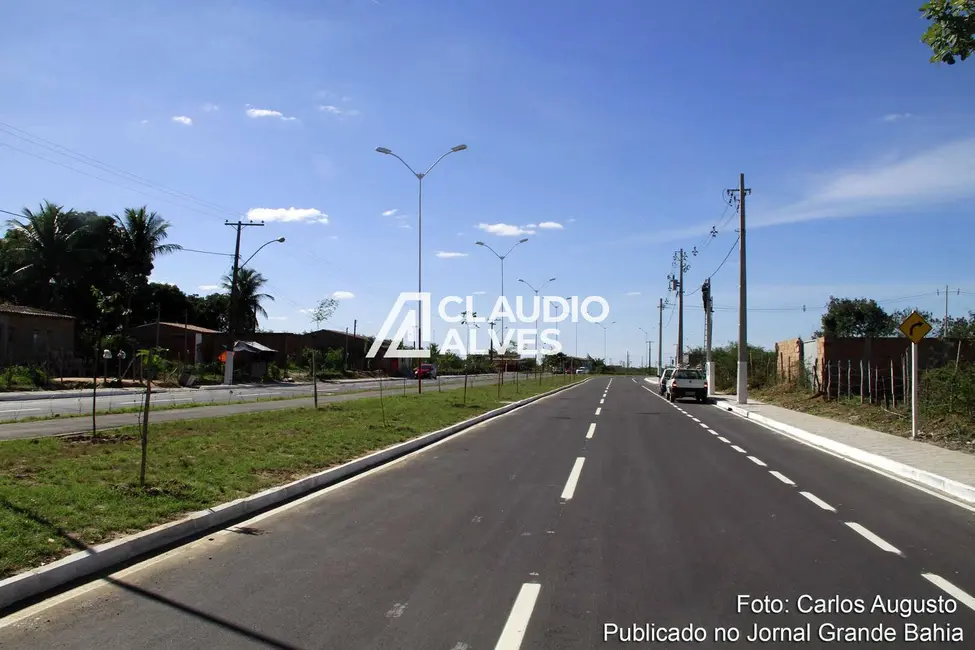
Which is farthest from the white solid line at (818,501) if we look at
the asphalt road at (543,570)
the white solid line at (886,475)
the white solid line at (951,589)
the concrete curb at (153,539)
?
the concrete curb at (153,539)

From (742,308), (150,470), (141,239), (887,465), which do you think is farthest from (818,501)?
(141,239)

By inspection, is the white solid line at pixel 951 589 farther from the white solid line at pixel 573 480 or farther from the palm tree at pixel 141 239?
the palm tree at pixel 141 239

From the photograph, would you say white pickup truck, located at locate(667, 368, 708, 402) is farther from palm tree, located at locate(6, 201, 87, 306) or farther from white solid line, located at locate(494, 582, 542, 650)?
palm tree, located at locate(6, 201, 87, 306)

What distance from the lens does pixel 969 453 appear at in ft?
43.4

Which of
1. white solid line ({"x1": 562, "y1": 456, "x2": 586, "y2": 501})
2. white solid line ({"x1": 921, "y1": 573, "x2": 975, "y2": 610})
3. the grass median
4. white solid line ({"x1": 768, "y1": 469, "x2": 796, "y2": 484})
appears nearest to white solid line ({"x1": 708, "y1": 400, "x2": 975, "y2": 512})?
white solid line ({"x1": 768, "y1": 469, "x2": 796, "y2": 484})

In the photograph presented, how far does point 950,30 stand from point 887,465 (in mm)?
7430

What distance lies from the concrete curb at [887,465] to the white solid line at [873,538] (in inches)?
106

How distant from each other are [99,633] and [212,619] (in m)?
0.68

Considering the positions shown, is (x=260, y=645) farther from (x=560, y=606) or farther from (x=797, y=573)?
(x=797, y=573)

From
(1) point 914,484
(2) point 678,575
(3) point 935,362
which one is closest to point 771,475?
(1) point 914,484

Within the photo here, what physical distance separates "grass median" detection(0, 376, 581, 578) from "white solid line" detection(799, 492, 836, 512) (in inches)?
272

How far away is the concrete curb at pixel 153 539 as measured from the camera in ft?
17.1

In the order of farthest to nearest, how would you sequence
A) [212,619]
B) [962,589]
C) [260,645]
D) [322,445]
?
[322,445]
[962,589]
[212,619]
[260,645]

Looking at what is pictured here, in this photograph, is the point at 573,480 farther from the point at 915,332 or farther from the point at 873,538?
the point at 915,332
